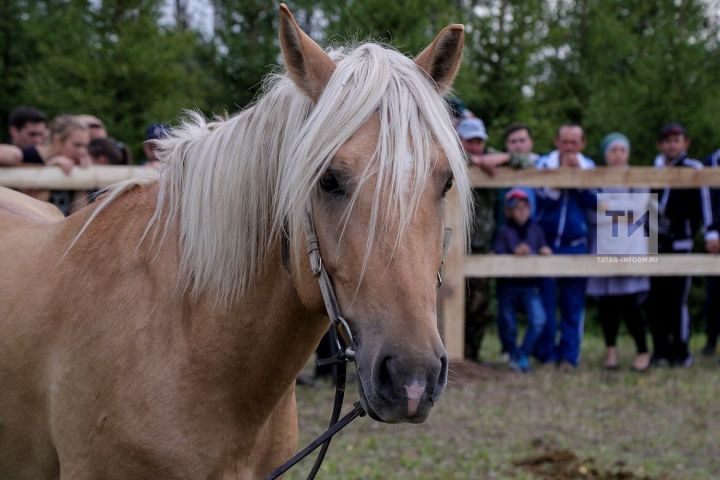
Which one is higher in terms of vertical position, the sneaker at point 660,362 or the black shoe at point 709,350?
the sneaker at point 660,362

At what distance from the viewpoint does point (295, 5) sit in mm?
15148

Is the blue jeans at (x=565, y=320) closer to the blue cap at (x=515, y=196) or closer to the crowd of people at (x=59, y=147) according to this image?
the blue cap at (x=515, y=196)

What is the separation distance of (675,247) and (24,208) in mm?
6364

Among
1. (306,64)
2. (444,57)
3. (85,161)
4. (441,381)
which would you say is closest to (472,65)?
(85,161)

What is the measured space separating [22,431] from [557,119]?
1312cm

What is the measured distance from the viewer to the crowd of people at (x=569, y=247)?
7.84 m

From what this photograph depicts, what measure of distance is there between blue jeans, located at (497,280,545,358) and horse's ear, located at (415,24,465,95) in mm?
5560

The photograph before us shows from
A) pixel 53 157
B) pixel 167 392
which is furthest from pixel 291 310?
pixel 53 157

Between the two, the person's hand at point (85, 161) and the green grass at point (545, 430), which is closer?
the green grass at point (545, 430)

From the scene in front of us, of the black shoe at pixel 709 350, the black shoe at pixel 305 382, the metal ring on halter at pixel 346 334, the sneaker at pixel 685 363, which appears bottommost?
the black shoe at pixel 709 350

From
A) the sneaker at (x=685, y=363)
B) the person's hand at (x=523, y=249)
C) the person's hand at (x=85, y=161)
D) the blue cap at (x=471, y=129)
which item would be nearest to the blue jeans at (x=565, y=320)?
the person's hand at (x=523, y=249)

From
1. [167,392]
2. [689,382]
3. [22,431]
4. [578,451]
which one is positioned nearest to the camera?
[167,392]

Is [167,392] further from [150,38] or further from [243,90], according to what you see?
[243,90]

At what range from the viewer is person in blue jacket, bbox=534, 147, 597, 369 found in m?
7.91
